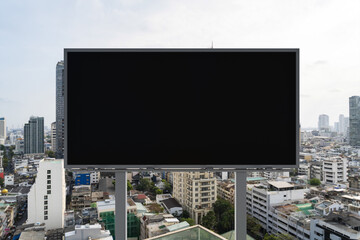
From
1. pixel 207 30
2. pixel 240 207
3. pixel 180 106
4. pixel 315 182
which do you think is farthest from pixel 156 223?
pixel 315 182

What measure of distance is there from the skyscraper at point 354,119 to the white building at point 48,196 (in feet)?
13.8

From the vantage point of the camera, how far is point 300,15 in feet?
7.46

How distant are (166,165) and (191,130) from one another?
259 mm

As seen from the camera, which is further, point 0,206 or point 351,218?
point 0,206

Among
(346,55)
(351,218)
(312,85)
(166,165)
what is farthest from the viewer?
(351,218)

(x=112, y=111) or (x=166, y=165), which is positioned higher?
(x=112, y=111)

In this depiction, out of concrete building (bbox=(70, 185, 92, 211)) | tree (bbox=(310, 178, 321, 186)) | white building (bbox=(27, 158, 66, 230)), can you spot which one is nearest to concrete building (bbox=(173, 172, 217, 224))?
white building (bbox=(27, 158, 66, 230))

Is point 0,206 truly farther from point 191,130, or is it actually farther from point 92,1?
point 191,130

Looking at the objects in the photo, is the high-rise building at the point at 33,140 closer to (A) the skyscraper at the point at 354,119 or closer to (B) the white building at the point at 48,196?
(B) the white building at the point at 48,196

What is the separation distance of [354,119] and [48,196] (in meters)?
4.88

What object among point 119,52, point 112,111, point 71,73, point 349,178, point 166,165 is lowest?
Result: point 349,178

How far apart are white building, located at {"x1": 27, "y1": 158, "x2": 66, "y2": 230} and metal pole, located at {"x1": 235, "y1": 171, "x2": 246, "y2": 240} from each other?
2.54m

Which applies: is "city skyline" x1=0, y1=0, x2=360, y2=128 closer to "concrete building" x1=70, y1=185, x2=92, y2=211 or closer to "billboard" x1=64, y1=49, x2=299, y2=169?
"billboard" x1=64, y1=49, x2=299, y2=169

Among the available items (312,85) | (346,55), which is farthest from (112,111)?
(346,55)
